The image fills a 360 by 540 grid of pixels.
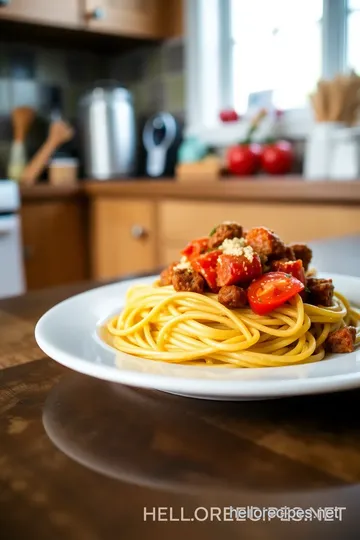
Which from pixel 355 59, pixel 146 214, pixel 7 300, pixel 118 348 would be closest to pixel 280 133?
pixel 355 59

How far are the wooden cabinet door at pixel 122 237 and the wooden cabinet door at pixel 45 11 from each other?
0.84 metres

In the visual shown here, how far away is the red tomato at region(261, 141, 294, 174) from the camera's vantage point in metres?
2.65

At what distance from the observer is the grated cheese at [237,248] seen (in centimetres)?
65

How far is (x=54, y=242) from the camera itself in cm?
290

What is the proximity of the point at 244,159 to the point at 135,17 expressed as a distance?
3.37ft

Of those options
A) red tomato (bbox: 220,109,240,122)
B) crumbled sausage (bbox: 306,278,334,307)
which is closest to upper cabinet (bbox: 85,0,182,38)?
red tomato (bbox: 220,109,240,122)

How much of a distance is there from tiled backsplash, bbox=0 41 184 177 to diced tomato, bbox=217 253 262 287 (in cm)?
278

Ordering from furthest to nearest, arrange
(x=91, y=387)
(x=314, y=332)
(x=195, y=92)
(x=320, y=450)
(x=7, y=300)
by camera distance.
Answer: (x=195, y=92)
(x=7, y=300)
(x=314, y=332)
(x=91, y=387)
(x=320, y=450)

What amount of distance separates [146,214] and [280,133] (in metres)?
0.74

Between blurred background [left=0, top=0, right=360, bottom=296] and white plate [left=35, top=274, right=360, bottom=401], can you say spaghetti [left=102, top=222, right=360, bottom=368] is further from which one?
blurred background [left=0, top=0, right=360, bottom=296]

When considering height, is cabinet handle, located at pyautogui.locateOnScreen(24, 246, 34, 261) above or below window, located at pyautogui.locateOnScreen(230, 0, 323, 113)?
below

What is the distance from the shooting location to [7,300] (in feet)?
3.23

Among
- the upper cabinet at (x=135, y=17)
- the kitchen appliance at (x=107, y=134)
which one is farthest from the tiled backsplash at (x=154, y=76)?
the kitchen appliance at (x=107, y=134)

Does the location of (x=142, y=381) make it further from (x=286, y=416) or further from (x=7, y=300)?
(x=7, y=300)
